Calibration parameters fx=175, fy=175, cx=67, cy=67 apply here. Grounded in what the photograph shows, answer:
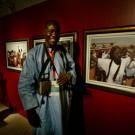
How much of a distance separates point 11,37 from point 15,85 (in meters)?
0.90

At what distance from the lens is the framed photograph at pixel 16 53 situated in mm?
2908

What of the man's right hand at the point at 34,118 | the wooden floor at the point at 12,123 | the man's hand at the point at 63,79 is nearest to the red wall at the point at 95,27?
the man's hand at the point at 63,79

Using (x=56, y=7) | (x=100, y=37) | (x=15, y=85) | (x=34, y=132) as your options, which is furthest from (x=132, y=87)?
(x=15, y=85)

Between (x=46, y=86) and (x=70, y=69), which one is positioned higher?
(x=70, y=69)

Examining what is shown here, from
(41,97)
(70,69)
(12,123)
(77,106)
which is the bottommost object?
(12,123)

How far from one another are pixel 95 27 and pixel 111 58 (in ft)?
1.21

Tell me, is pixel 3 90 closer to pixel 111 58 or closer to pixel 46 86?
pixel 46 86

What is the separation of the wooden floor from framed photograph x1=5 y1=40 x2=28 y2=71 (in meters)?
0.89

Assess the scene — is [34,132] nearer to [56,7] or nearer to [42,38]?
[42,38]

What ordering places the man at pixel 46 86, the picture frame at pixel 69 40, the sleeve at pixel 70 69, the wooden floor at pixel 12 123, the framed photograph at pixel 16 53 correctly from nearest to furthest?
the man at pixel 46 86 → the sleeve at pixel 70 69 → the picture frame at pixel 69 40 → the wooden floor at pixel 12 123 → the framed photograph at pixel 16 53

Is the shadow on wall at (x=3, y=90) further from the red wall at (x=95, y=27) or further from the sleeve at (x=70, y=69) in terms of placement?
the sleeve at (x=70, y=69)

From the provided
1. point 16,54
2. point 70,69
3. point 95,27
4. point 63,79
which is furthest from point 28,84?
point 16,54

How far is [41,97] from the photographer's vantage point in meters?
1.66

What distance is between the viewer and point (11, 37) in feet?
10.6
